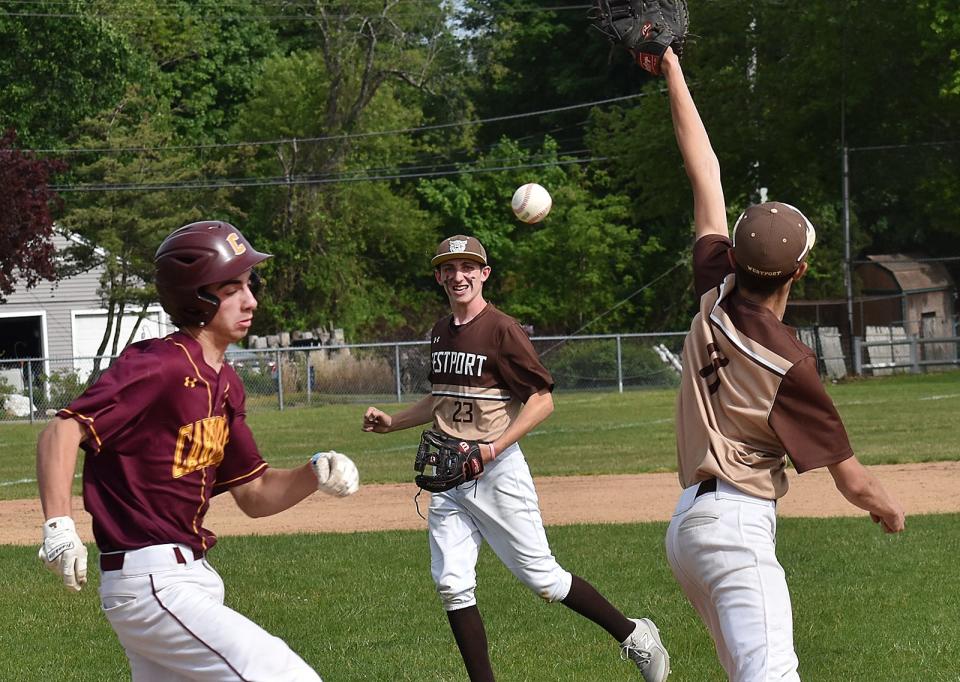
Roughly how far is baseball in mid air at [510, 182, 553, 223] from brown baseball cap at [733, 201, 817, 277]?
5591 mm

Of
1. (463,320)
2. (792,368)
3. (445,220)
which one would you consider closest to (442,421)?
(463,320)

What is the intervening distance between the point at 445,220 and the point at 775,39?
15.5 m

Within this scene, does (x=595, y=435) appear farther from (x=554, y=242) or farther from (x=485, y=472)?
(x=554, y=242)

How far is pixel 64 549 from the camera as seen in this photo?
137 inches

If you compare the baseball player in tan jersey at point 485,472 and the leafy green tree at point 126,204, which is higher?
the leafy green tree at point 126,204

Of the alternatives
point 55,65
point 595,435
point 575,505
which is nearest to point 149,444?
point 575,505

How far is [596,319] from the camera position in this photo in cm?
3691

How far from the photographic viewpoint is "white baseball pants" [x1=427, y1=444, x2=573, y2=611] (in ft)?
19.4

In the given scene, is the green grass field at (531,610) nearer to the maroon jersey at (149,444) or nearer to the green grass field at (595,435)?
the maroon jersey at (149,444)

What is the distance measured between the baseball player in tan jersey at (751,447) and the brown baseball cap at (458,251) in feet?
7.65

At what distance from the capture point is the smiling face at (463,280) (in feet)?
20.7

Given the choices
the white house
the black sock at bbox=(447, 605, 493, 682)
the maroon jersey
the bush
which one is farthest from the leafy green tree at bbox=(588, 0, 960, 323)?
the maroon jersey

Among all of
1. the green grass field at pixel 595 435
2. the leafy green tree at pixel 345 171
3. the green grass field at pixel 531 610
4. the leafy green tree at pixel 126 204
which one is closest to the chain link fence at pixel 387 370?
the green grass field at pixel 595 435

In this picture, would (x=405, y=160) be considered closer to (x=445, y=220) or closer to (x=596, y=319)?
(x=445, y=220)
